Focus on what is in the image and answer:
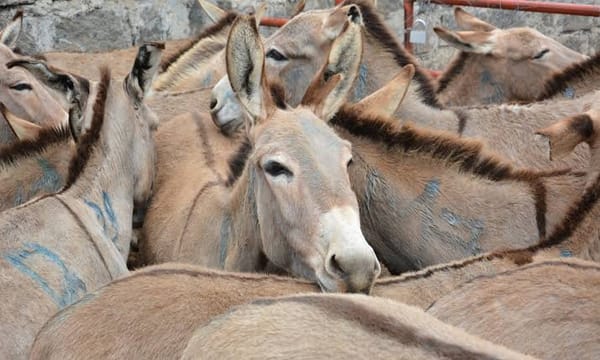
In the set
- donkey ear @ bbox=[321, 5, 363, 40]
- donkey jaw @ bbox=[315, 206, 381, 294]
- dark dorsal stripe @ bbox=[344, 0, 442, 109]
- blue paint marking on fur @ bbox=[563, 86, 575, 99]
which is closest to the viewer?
donkey jaw @ bbox=[315, 206, 381, 294]

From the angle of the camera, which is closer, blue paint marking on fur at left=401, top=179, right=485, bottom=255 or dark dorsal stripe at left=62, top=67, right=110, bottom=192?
blue paint marking on fur at left=401, top=179, right=485, bottom=255

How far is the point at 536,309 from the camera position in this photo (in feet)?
8.91

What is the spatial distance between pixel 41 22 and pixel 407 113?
328 centimetres

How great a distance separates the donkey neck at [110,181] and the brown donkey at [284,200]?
243 mm

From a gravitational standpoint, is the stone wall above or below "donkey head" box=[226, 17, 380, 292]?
below

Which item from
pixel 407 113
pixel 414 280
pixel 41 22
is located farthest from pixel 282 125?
pixel 41 22

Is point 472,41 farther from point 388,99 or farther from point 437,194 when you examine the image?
point 437,194

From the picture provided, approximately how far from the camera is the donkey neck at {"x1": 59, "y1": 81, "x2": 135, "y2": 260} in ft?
14.0

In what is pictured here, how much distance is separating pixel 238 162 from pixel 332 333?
7.20ft

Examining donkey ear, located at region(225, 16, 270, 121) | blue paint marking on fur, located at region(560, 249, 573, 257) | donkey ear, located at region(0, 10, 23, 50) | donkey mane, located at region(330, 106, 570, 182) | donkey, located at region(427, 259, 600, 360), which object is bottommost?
donkey ear, located at region(0, 10, 23, 50)

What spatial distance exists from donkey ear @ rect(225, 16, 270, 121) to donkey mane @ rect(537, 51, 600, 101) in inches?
94.3

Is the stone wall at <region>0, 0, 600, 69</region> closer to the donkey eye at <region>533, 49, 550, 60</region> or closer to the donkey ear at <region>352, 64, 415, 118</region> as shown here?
the donkey eye at <region>533, 49, 550, 60</region>

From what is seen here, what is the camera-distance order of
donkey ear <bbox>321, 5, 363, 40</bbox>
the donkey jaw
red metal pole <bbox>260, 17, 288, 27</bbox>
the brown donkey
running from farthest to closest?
red metal pole <bbox>260, 17, 288, 27</bbox> < donkey ear <bbox>321, 5, 363, 40</bbox> < the brown donkey < the donkey jaw

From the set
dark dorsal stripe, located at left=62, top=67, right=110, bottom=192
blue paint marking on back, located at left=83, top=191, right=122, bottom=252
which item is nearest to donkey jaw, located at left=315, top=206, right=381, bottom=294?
blue paint marking on back, located at left=83, top=191, right=122, bottom=252
